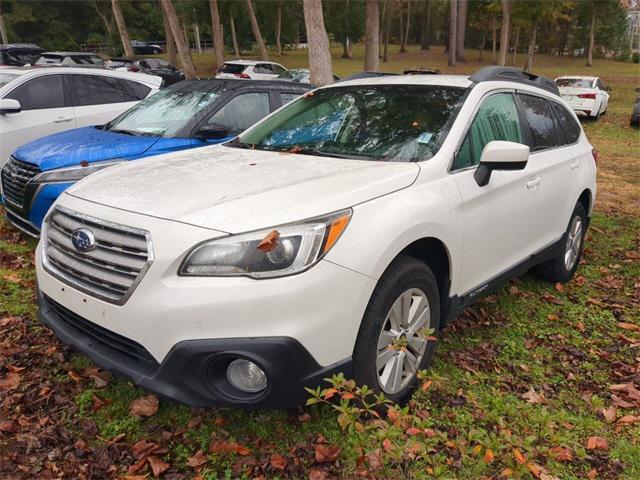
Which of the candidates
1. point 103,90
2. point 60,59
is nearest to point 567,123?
point 103,90

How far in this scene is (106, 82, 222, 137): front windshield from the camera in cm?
549

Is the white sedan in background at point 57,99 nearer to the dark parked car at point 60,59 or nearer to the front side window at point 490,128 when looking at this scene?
the front side window at point 490,128

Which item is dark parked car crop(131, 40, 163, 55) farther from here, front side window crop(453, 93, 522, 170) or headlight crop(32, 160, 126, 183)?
front side window crop(453, 93, 522, 170)

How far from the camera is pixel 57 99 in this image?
7188mm

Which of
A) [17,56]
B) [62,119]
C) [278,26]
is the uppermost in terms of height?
[278,26]

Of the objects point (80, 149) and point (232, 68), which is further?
point (232, 68)

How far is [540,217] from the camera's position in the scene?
3.96m

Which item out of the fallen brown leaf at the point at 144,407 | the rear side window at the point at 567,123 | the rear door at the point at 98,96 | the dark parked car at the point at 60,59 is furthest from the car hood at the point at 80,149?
the dark parked car at the point at 60,59

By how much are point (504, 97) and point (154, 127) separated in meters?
3.48

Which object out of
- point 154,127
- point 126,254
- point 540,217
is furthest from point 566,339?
point 154,127

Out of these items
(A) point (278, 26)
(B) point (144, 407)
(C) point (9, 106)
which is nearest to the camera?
(B) point (144, 407)

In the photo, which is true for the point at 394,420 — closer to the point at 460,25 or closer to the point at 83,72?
the point at 83,72

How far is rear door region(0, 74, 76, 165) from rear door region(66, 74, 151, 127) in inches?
4.9

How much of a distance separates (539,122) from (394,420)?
113 inches
